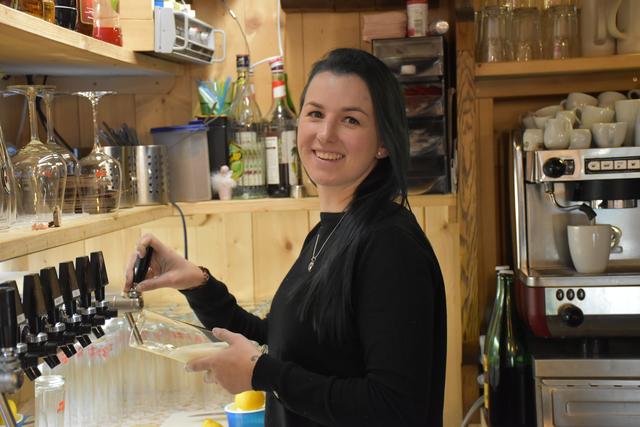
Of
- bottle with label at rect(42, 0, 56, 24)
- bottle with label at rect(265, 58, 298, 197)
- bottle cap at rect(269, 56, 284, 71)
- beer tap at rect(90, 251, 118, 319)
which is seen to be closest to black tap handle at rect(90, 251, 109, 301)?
beer tap at rect(90, 251, 118, 319)

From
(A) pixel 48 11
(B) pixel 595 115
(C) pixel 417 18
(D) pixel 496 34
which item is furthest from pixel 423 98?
(A) pixel 48 11

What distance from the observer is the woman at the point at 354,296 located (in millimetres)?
1357

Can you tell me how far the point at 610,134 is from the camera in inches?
90.6

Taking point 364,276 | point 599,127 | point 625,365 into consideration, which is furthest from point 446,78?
point 364,276

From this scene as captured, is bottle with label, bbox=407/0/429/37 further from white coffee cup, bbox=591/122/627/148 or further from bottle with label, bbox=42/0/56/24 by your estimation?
bottle with label, bbox=42/0/56/24

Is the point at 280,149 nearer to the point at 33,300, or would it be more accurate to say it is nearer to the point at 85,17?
the point at 85,17

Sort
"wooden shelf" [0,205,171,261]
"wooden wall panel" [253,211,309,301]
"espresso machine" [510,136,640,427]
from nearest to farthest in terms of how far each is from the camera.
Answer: "wooden shelf" [0,205,171,261] < "espresso machine" [510,136,640,427] < "wooden wall panel" [253,211,309,301]

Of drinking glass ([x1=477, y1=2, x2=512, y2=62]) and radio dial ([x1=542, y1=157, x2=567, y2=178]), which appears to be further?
drinking glass ([x1=477, y1=2, x2=512, y2=62])

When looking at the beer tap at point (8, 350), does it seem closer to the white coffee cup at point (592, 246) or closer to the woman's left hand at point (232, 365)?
the woman's left hand at point (232, 365)

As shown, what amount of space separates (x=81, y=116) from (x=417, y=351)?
5.38 feet

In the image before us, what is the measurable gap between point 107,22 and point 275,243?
2.79 ft

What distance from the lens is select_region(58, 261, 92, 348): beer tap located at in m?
1.46

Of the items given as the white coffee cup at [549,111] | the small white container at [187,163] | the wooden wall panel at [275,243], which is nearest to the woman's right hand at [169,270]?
the small white container at [187,163]

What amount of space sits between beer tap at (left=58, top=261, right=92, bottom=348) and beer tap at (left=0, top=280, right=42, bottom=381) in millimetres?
135
